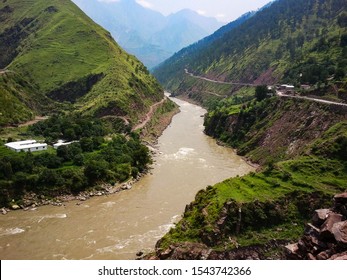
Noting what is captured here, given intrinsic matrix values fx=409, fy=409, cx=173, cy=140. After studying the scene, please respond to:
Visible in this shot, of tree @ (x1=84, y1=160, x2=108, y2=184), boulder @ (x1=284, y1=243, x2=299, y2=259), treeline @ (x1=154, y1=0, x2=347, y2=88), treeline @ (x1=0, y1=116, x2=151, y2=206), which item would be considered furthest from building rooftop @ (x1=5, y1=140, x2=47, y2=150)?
treeline @ (x1=154, y1=0, x2=347, y2=88)

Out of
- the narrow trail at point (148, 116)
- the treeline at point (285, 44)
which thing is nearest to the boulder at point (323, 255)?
the narrow trail at point (148, 116)

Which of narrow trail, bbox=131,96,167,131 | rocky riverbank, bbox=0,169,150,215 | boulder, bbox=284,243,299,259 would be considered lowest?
rocky riverbank, bbox=0,169,150,215

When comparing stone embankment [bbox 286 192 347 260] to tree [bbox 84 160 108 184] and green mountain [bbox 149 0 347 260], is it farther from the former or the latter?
tree [bbox 84 160 108 184]

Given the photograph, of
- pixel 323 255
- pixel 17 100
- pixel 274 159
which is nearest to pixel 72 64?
pixel 17 100

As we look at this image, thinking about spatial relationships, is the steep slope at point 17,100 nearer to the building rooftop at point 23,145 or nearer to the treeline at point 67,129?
the treeline at point 67,129

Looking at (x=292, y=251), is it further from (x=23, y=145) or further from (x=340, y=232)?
(x=23, y=145)
